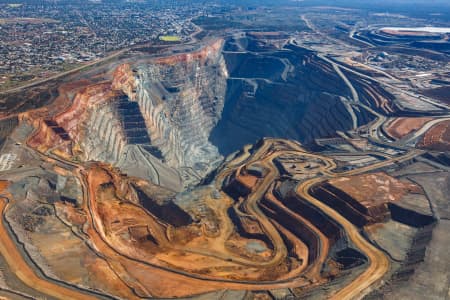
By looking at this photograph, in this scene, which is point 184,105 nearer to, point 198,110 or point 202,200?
point 198,110

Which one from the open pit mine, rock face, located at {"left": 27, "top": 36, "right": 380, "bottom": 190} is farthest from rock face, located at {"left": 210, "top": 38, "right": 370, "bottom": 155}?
the open pit mine

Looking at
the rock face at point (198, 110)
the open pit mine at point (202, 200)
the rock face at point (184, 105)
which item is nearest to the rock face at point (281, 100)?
the rock face at point (198, 110)

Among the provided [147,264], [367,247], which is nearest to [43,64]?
[147,264]

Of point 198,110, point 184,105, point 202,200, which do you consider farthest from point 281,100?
point 202,200

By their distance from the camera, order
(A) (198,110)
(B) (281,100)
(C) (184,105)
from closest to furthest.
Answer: (C) (184,105)
(A) (198,110)
(B) (281,100)

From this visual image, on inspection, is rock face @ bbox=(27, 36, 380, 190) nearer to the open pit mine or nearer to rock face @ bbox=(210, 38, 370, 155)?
rock face @ bbox=(210, 38, 370, 155)

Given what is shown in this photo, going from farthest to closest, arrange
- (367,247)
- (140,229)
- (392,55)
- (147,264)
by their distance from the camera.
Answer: (392,55), (140,229), (367,247), (147,264)

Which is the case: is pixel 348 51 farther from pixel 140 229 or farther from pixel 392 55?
pixel 140 229

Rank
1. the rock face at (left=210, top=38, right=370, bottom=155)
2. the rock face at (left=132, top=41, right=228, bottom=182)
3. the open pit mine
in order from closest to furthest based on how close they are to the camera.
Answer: the open pit mine → the rock face at (left=132, top=41, right=228, bottom=182) → the rock face at (left=210, top=38, right=370, bottom=155)
